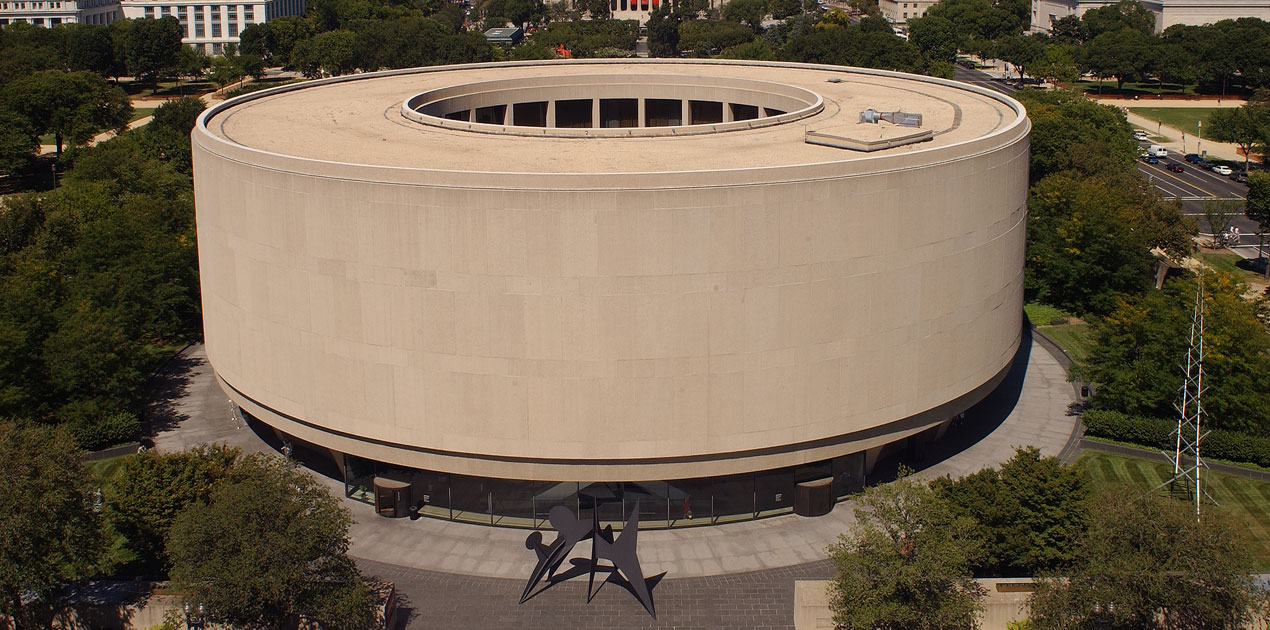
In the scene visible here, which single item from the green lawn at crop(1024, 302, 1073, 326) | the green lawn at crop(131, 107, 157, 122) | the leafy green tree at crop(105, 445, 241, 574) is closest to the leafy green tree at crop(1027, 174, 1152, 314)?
the green lawn at crop(1024, 302, 1073, 326)

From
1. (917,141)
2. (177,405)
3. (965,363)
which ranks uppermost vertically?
(917,141)

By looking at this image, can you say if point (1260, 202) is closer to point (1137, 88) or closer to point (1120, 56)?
point (1120, 56)

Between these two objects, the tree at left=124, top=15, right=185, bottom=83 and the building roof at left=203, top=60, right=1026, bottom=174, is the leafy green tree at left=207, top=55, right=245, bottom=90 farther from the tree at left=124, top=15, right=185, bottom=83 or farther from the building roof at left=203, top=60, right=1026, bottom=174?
the building roof at left=203, top=60, right=1026, bottom=174

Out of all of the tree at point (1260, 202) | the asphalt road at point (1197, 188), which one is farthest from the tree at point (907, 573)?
the asphalt road at point (1197, 188)

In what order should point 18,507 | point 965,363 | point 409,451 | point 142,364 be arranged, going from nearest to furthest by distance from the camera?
point 18,507
point 409,451
point 965,363
point 142,364

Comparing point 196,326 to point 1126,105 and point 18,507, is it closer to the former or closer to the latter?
point 18,507

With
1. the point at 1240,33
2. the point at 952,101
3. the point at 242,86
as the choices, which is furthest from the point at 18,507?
the point at 1240,33

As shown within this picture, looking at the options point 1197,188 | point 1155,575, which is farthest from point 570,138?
point 1197,188

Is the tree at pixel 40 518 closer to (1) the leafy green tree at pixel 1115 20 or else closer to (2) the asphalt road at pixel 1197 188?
(2) the asphalt road at pixel 1197 188
